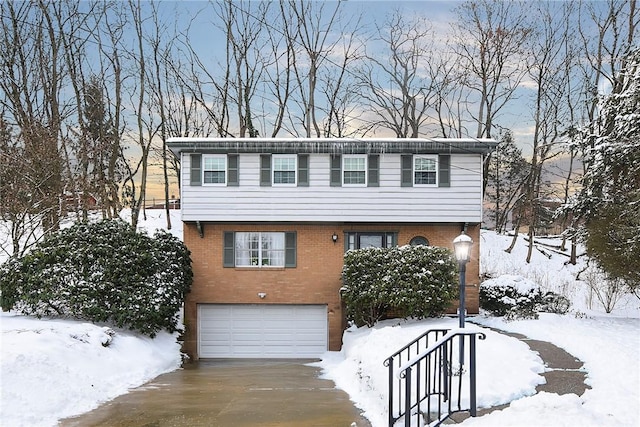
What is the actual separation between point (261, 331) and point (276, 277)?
185 cm

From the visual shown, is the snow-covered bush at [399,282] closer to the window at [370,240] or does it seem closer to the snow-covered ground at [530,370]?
the snow-covered ground at [530,370]

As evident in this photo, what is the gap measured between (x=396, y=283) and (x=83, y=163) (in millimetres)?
16497

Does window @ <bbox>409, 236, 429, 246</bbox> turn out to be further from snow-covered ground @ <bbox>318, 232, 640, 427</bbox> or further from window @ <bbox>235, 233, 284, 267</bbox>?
window @ <bbox>235, 233, 284, 267</bbox>

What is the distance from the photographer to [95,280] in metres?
17.2

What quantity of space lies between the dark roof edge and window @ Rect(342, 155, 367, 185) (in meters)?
0.23

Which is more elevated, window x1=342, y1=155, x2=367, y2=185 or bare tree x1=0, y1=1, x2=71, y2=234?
bare tree x1=0, y1=1, x2=71, y2=234

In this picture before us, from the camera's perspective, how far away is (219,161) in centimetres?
2042

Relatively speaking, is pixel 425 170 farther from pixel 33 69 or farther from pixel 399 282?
pixel 33 69

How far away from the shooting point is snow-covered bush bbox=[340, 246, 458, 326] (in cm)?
1773

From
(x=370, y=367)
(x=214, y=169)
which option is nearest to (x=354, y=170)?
(x=214, y=169)

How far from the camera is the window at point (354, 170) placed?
20359 millimetres

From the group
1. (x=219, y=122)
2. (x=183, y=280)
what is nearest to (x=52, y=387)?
(x=183, y=280)

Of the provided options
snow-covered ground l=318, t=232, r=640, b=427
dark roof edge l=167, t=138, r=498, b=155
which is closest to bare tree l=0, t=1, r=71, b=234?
dark roof edge l=167, t=138, r=498, b=155

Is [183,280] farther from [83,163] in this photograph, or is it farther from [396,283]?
[83,163]
